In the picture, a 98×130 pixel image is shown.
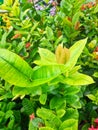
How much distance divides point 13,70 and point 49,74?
0.38 feet

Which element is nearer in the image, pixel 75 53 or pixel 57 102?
pixel 75 53

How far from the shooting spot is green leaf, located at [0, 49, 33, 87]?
1045mm

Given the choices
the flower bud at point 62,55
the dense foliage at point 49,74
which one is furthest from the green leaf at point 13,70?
the flower bud at point 62,55

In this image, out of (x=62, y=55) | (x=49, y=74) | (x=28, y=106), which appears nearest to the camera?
(x=49, y=74)

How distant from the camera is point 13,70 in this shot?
3.47ft

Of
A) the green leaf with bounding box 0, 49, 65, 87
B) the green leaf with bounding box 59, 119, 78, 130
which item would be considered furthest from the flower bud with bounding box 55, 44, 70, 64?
the green leaf with bounding box 59, 119, 78, 130

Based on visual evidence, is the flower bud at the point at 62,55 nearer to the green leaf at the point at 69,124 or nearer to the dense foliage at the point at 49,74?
the dense foliage at the point at 49,74

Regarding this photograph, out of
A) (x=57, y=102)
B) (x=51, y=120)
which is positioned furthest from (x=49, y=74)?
(x=57, y=102)

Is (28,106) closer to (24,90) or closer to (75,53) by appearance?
(24,90)

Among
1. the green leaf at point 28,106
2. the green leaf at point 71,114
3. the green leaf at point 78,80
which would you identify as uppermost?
the green leaf at point 78,80

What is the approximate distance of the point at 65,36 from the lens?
195cm

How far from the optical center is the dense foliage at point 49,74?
1.09 metres

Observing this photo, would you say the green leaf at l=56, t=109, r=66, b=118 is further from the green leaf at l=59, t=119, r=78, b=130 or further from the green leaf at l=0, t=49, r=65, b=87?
the green leaf at l=0, t=49, r=65, b=87

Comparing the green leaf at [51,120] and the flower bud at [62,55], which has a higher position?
the flower bud at [62,55]
